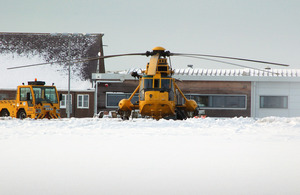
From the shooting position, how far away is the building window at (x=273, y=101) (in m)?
36.8

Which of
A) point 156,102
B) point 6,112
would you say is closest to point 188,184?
point 156,102

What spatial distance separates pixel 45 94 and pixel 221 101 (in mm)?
16327

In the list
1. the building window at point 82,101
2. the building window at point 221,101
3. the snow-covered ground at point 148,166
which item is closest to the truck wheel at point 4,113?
the building window at point 82,101

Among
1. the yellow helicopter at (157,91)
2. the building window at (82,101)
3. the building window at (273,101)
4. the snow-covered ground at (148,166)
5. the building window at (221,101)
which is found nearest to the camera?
the snow-covered ground at (148,166)

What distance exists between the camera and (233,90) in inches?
1420

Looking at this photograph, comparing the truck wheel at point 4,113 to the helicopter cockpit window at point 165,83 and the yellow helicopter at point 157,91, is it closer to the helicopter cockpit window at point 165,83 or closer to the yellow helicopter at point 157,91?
the yellow helicopter at point 157,91

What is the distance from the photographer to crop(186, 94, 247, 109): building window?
36.2 m

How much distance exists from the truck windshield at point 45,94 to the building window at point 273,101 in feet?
62.2

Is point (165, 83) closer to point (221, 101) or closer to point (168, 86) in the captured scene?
point (168, 86)

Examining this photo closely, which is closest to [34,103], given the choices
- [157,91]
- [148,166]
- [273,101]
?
[157,91]

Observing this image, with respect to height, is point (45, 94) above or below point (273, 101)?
above

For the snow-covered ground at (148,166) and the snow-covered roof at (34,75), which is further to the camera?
the snow-covered roof at (34,75)

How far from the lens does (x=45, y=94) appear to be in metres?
25.7

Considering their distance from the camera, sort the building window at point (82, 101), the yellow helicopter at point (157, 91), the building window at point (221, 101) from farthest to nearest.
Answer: the building window at point (82, 101)
the building window at point (221, 101)
the yellow helicopter at point (157, 91)
